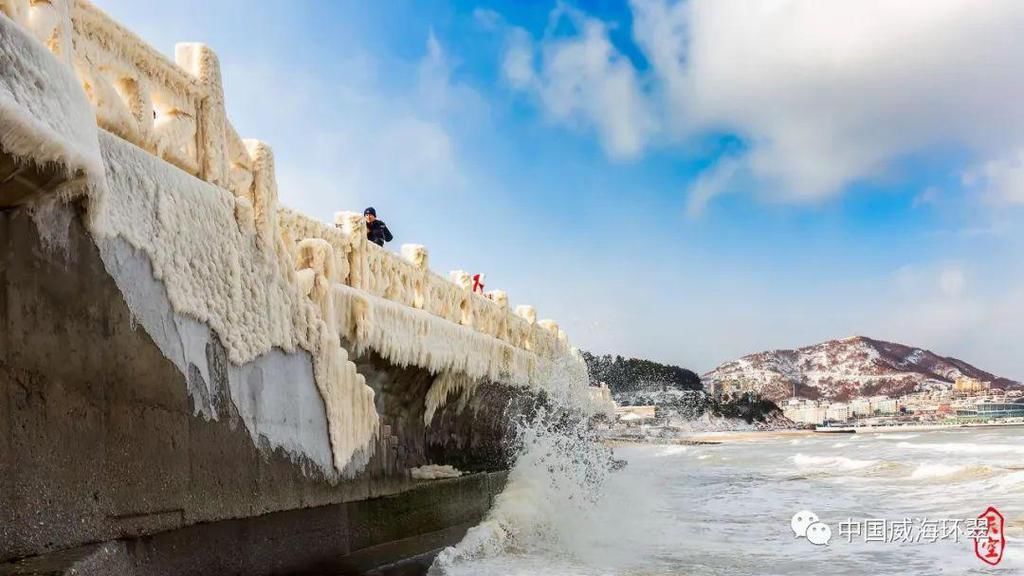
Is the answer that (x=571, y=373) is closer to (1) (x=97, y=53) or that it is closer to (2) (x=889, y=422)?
(1) (x=97, y=53)

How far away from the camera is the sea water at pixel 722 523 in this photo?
8672 mm

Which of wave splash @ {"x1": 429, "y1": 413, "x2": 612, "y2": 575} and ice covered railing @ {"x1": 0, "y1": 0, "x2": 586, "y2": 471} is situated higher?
ice covered railing @ {"x1": 0, "y1": 0, "x2": 586, "y2": 471}

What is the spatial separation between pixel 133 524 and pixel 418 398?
523 centimetres

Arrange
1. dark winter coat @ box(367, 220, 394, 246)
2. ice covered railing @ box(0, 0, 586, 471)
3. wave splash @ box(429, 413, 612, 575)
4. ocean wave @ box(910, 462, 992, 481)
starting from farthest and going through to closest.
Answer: ocean wave @ box(910, 462, 992, 481)
dark winter coat @ box(367, 220, 394, 246)
wave splash @ box(429, 413, 612, 575)
ice covered railing @ box(0, 0, 586, 471)

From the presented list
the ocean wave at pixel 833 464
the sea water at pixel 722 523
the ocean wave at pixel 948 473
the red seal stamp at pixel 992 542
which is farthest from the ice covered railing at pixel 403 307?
the ocean wave at pixel 833 464

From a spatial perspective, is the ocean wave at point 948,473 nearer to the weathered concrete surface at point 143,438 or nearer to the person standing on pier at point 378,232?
the person standing on pier at point 378,232

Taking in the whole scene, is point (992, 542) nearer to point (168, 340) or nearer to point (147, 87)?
point (168, 340)

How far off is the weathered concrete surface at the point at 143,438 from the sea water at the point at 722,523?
2.54m

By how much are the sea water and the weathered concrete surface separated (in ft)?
8.33

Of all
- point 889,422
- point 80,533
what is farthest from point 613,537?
point 889,422

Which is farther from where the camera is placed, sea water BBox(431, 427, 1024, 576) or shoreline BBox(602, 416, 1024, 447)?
shoreline BBox(602, 416, 1024, 447)

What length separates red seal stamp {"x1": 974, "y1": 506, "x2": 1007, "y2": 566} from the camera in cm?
882

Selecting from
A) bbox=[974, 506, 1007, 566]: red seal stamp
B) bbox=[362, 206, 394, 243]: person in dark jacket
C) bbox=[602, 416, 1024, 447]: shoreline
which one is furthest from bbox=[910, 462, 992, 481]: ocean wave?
bbox=[602, 416, 1024, 447]: shoreline

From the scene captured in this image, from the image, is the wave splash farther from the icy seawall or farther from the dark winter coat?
the dark winter coat
